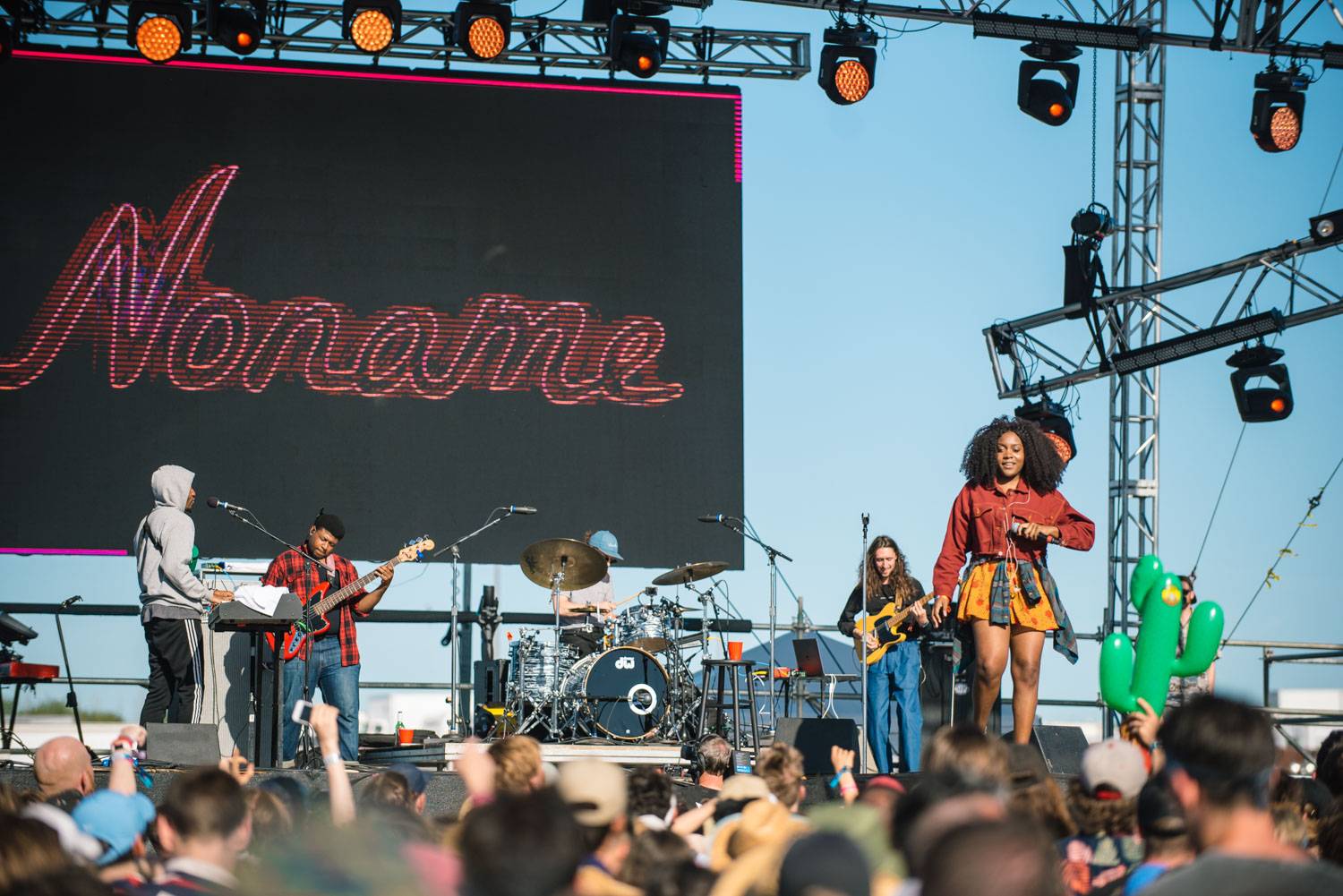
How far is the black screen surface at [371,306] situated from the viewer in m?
10.6

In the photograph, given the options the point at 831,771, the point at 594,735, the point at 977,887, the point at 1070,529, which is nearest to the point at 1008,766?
the point at 977,887

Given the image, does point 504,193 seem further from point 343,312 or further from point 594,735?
point 594,735

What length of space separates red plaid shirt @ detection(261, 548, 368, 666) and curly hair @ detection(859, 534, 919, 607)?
293cm

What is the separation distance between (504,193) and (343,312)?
147cm

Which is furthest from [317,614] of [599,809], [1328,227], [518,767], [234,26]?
[1328,227]

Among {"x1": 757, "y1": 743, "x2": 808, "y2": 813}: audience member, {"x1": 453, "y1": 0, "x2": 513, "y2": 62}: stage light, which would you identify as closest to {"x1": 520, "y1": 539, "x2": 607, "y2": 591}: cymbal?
{"x1": 453, "y1": 0, "x2": 513, "y2": 62}: stage light

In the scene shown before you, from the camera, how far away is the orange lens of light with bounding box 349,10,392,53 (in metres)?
9.85

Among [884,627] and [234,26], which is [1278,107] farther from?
[234,26]

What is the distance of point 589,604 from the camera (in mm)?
9922

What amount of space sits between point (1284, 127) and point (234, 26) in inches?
274

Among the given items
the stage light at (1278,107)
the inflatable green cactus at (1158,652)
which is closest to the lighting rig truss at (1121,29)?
the stage light at (1278,107)

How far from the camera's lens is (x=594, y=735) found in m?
9.03

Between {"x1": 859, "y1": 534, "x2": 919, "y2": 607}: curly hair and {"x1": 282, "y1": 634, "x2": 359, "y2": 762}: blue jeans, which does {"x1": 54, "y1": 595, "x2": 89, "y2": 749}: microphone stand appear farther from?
{"x1": 859, "y1": 534, "x2": 919, "y2": 607}: curly hair

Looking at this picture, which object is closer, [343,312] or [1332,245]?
[1332,245]
